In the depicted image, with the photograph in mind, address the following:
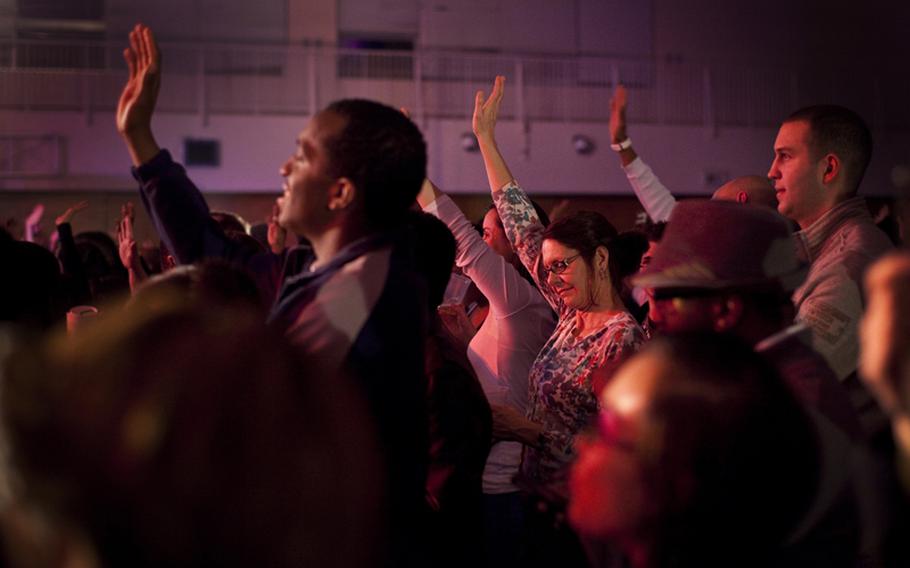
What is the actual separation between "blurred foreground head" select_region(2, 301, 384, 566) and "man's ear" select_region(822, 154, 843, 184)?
2.00m

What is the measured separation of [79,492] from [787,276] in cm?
125

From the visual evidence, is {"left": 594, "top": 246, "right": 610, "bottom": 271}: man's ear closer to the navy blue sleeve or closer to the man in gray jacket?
the man in gray jacket

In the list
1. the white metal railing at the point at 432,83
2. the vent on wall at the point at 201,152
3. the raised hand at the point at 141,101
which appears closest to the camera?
the raised hand at the point at 141,101

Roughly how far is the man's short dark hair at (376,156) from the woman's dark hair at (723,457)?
777mm

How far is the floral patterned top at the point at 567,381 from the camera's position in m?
2.60

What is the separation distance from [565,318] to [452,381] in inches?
34.4

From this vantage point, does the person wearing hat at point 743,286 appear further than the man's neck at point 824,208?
No

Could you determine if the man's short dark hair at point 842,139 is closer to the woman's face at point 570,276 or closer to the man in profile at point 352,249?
the woman's face at point 570,276

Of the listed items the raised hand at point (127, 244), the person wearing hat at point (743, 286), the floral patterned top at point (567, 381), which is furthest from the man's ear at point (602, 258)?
the raised hand at point (127, 244)

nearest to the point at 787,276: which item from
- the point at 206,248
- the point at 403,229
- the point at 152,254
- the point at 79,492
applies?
the point at 403,229

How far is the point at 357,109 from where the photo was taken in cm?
179

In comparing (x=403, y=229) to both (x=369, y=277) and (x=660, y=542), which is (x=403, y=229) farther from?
(x=660, y=542)

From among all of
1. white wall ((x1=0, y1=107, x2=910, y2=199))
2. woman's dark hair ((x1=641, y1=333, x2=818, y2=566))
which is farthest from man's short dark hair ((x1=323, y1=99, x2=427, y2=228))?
white wall ((x1=0, y1=107, x2=910, y2=199))

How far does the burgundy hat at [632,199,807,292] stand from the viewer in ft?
5.45
